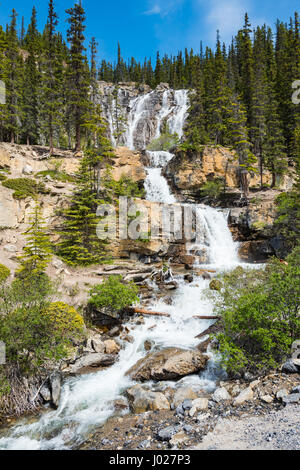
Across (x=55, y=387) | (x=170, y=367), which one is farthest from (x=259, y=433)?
(x=55, y=387)

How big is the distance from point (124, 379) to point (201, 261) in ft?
45.5

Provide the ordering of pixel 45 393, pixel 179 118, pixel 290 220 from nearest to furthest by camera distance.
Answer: pixel 45 393 < pixel 290 220 < pixel 179 118

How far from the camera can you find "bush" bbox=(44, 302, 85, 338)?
9.71 metres

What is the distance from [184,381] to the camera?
29.3 ft

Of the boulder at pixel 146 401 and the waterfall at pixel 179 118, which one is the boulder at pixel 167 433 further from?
the waterfall at pixel 179 118

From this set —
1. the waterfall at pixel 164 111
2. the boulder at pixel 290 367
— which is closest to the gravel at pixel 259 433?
the boulder at pixel 290 367

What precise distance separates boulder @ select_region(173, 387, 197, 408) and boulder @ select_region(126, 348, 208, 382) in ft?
3.36

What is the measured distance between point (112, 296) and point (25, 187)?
14085 millimetres

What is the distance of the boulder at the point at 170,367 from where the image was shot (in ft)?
30.1

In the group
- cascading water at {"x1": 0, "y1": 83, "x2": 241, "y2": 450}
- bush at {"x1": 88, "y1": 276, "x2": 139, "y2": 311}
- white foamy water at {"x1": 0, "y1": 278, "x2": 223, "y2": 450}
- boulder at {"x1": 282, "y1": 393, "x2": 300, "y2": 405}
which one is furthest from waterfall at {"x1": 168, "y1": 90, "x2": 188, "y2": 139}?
boulder at {"x1": 282, "y1": 393, "x2": 300, "y2": 405}

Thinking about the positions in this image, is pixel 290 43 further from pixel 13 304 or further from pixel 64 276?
pixel 13 304

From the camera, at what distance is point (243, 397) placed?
693 centimetres

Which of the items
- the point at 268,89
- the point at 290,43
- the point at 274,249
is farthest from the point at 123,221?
the point at 290,43

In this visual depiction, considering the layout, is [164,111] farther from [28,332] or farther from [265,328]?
[28,332]
